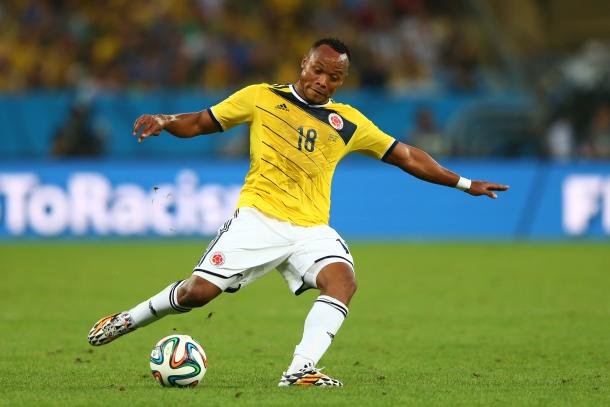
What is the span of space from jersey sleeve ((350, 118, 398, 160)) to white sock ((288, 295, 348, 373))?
1.13 meters

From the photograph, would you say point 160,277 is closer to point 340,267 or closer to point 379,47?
point 340,267

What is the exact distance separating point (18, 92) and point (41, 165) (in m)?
1.77

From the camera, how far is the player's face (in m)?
7.32

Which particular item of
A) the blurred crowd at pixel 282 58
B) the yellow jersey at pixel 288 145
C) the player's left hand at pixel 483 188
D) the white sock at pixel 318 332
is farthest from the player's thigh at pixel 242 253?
the blurred crowd at pixel 282 58

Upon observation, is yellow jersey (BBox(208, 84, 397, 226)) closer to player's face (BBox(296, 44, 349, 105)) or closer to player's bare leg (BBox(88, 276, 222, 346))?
player's face (BBox(296, 44, 349, 105))

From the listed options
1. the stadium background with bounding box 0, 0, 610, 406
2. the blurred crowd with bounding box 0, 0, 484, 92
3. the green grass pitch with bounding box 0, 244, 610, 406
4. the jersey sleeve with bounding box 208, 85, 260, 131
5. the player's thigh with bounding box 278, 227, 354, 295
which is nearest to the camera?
the green grass pitch with bounding box 0, 244, 610, 406

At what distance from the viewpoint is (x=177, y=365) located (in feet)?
22.9

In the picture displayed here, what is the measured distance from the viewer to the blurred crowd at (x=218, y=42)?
22016 mm

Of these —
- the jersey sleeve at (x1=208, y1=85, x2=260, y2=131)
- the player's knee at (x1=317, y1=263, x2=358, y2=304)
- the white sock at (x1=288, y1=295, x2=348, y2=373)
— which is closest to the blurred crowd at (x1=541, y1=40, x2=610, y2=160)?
the jersey sleeve at (x1=208, y1=85, x2=260, y2=131)

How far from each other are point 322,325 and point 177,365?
928 mm

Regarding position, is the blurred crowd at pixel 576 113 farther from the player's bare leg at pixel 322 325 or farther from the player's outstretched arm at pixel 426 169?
the player's bare leg at pixel 322 325

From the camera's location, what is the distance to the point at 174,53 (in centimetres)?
Result: 2233

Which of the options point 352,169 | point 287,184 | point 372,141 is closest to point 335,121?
point 372,141

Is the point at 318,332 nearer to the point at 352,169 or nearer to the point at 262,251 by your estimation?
the point at 262,251
